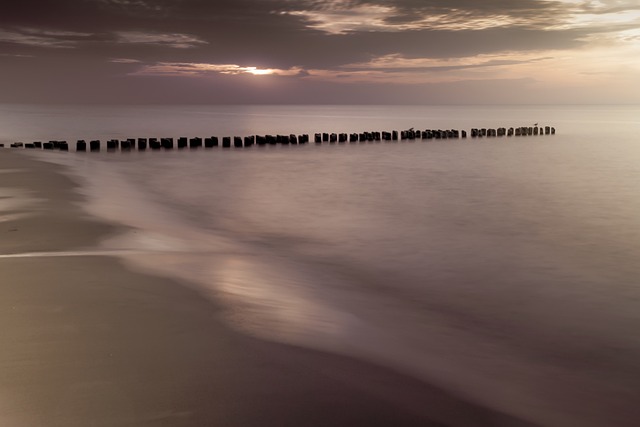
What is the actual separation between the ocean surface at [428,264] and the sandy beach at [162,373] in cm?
36

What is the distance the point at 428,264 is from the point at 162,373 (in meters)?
5.41

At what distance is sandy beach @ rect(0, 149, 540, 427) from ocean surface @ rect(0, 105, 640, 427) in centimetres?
36

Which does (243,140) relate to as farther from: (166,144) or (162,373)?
(162,373)

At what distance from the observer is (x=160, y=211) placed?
12.9 m

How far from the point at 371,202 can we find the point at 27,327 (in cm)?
1085

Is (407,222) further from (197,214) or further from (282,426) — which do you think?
(282,426)

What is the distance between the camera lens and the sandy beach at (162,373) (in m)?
3.45

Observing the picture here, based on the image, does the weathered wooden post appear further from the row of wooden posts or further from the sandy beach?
the sandy beach

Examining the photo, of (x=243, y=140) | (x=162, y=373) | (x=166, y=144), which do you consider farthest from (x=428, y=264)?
(x=243, y=140)

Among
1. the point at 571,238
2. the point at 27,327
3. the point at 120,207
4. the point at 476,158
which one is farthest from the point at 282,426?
the point at 476,158

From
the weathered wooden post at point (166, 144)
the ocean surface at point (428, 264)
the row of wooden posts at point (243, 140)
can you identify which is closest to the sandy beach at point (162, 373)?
the ocean surface at point (428, 264)

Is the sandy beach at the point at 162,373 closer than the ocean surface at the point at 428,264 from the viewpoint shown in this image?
Yes

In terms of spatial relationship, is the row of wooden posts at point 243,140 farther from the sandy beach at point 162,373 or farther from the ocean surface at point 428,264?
the sandy beach at point 162,373

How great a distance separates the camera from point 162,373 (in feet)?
12.8
